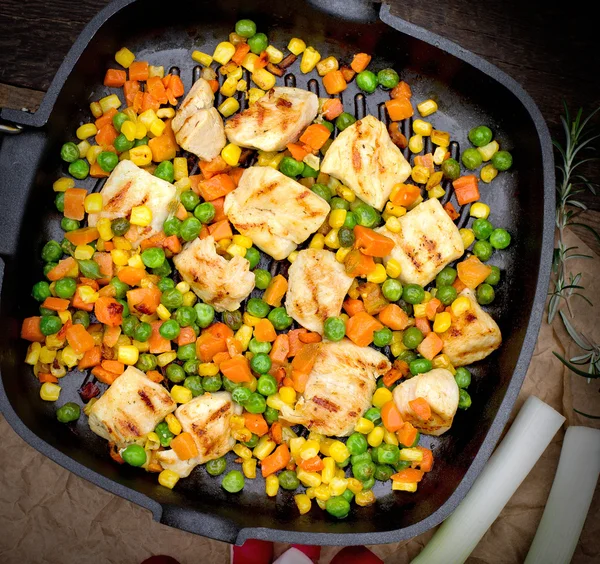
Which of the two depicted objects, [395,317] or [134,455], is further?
[395,317]

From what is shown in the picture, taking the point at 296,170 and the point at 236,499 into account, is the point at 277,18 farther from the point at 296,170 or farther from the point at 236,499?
the point at 236,499

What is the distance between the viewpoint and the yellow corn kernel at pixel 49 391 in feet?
14.7

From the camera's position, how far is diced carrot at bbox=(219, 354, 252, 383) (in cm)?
444

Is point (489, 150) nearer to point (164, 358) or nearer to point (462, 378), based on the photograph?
point (462, 378)

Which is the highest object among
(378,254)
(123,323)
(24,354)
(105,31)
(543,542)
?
(105,31)

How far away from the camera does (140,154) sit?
4.61m

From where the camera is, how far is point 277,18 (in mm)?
4789

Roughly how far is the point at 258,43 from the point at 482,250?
82.5 inches

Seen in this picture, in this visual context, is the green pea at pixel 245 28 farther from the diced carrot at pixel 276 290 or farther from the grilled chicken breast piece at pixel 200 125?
the diced carrot at pixel 276 290

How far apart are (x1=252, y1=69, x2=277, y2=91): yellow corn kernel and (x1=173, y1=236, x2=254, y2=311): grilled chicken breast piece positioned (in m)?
1.16

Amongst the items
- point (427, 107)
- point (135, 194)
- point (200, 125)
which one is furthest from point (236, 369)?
point (427, 107)

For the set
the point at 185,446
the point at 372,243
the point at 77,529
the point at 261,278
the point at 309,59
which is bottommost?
the point at 77,529

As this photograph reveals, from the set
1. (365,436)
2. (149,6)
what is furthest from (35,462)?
(149,6)

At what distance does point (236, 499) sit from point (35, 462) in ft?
4.98
